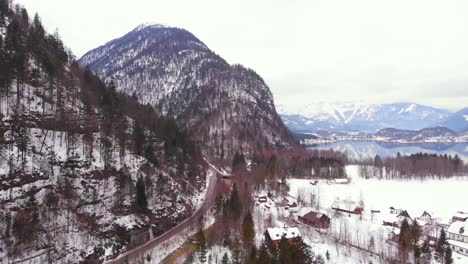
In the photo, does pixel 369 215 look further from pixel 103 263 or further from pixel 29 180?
pixel 29 180

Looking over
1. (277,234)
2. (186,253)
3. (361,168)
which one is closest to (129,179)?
(186,253)

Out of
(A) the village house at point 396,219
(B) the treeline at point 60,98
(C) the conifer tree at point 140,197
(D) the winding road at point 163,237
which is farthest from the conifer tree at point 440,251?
(B) the treeline at point 60,98

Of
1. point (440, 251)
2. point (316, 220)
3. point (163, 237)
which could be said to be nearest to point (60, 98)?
point (163, 237)

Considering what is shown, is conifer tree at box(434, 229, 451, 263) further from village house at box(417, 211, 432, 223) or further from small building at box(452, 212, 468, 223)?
small building at box(452, 212, 468, 223)

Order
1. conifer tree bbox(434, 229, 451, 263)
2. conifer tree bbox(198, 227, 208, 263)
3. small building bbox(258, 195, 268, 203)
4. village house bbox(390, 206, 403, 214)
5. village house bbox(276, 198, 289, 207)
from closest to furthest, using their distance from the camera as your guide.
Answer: conifer tree bbox(198, 227, 208, 263) < conifer tree bbox(434, 229, 451, 263) < village house bbox(390, 206, 403, 214) < village house bbox(276, 198, 289, 207) < small building bbox(258, 195, 268, 203)

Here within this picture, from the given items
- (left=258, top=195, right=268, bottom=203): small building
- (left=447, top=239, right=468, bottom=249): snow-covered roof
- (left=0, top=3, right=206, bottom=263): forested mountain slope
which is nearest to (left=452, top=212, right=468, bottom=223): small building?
(left=447, top=239, right=468, bottom=249): snow-covered roof
